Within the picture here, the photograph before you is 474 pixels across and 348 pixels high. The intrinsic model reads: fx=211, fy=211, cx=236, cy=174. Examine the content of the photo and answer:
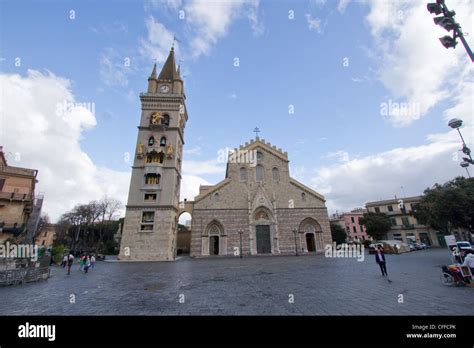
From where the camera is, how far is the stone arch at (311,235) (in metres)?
30.2

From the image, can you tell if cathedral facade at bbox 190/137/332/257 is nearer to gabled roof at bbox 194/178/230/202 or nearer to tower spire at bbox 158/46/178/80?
gabled roof at bbox 194/178/230/202

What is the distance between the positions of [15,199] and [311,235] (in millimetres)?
36420

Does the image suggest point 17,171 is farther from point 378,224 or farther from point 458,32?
point 378,224

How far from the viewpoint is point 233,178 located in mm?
32844

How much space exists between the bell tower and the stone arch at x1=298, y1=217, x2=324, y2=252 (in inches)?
719

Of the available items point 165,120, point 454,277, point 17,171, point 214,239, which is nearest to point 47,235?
point 17,171

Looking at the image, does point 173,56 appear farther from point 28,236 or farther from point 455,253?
point 455,253

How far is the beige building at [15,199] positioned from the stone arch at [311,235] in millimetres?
33607

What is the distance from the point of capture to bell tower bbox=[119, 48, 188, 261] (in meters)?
26.5

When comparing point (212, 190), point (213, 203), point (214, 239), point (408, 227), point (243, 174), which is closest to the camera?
point (214, 239)

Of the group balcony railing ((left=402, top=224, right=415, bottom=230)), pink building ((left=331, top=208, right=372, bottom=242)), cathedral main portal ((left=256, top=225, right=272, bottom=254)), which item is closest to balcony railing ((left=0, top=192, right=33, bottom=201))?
cathedral main portal ((left=256, top=225, right=272, bottom=254))

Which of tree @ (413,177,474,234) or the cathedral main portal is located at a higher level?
tree @ (413,177,474,234)

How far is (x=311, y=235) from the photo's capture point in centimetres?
3127
